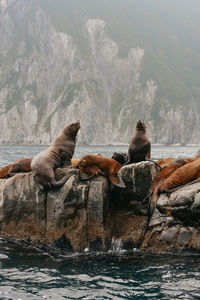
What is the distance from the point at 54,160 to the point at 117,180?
2.50 m

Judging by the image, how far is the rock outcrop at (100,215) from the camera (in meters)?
11.0

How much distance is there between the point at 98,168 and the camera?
488 inches

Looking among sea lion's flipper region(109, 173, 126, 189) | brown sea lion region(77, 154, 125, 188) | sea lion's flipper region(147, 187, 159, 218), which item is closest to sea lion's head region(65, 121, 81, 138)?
brown sea lion region(77, 154, 125, 188)

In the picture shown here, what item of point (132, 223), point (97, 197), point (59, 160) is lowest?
point (132, 223)

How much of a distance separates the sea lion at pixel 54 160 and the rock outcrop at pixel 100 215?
0.90 ft

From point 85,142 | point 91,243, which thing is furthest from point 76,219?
point 85,142

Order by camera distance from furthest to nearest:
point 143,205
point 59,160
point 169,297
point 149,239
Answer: point 59,160
point 143,205
point 149,239
point 169,297

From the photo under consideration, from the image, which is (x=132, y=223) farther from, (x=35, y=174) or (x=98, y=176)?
(x=35, y=174)

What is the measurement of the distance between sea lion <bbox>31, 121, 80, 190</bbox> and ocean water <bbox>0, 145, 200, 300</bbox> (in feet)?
7.43

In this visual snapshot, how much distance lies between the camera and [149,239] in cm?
1145

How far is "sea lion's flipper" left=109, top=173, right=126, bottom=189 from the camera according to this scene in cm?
1215

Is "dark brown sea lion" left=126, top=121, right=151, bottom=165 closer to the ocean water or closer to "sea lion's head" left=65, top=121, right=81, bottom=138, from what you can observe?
"sea lion's head" left=65, top=121, right=81, bottom=138

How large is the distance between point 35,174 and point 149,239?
4.31 meters

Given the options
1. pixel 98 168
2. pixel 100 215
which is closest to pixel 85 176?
pixel 98 168
